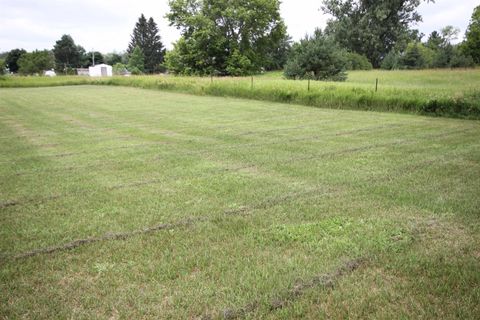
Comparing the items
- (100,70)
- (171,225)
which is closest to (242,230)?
(171,225)

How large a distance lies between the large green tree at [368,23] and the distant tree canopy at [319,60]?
23753mm

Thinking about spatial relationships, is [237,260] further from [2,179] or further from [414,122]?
[414,122]

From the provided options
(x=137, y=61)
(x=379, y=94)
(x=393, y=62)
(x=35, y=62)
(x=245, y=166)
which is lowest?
(x=245, y=166)

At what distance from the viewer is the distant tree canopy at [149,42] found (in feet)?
256

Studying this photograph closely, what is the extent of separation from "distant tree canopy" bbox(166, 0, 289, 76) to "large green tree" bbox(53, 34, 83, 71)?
49.1 meters

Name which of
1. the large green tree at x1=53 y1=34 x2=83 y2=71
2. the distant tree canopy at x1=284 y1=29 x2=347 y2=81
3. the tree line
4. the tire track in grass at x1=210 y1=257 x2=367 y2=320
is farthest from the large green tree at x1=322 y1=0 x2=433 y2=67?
the large green tree at x1=53 y1=34 x2=83 y2=71

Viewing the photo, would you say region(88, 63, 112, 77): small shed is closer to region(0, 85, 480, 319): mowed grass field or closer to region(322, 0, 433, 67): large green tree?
region(322, 0, 433, 67): large green tree

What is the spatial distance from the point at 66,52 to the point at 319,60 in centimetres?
7497

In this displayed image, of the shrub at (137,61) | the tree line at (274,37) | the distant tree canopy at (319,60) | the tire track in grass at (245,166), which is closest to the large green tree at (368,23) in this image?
the tree line at (274,37)

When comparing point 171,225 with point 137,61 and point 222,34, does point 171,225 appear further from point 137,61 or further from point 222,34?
point 137,61

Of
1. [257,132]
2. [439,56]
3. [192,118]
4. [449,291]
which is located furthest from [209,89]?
[439,56]

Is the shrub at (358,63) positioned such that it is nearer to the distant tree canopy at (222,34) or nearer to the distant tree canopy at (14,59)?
the distant tree canopy at (222,34)

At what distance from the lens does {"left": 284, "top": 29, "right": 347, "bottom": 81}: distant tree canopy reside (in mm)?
25953

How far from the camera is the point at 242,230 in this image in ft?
13.3
